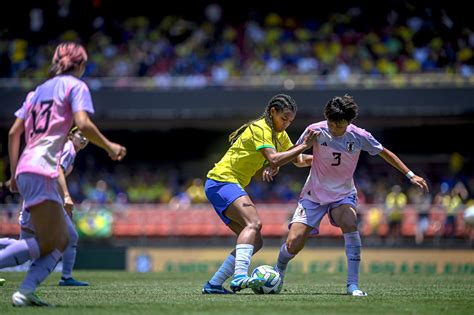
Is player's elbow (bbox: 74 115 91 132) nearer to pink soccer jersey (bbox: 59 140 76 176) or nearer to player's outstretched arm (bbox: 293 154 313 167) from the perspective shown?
player's outstretched arm (bbox: 293 154 313 167)

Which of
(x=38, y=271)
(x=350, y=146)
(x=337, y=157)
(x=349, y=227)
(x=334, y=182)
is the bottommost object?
(x=38, y=271)

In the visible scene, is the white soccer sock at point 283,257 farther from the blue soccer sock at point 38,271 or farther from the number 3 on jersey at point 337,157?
the blue soccer sock at point 38,271

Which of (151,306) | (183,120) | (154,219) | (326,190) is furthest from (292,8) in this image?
(151,306)

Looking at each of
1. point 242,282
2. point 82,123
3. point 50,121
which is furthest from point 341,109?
point 50,121

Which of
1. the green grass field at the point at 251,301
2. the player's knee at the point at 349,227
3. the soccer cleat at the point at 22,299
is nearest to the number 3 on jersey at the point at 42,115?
the soccer cleat at the point at 22,299

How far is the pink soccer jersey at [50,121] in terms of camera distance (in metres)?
7.83

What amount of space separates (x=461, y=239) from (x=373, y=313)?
1481cm

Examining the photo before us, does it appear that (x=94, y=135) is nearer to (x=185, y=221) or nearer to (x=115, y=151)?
(x=115, y=151)

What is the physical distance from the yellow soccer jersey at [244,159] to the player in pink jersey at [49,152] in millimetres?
2276

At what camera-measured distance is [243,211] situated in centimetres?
965

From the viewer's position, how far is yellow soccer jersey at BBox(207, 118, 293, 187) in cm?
983

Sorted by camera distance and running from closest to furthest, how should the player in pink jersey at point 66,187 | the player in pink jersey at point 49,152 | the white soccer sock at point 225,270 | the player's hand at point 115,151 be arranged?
the player's hand at point 115,151 → the player in pink jersey at point 49,152 → the white soccer sock at point 225,270 → the player in pink jersey at point 66,187

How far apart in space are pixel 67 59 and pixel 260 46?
819 inches

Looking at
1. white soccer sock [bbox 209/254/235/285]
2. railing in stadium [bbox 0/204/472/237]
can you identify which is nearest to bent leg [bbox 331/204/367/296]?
white soccer sock [bbox 209/254/235/285]
